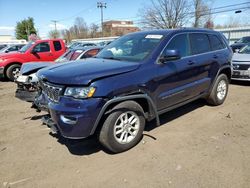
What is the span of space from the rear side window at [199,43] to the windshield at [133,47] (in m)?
0.93

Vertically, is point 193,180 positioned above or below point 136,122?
below

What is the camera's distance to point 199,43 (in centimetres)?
495

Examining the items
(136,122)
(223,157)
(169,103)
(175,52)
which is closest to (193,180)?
(223,157)

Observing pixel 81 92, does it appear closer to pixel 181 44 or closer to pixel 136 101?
pixel 136 101

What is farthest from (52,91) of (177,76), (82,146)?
(177,76)

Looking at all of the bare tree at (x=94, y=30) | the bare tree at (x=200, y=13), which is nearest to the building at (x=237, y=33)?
the bare tree at (x=200, y=13)

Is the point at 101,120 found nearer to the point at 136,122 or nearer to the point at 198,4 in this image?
the point at 136,122

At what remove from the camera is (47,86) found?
3.58m

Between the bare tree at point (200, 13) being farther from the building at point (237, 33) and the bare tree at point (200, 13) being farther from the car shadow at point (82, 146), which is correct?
the car shadow at point (82, 146)

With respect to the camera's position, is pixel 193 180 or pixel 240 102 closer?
pixel 193 180

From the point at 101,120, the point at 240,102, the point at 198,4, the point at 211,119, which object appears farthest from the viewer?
the point at 198,4

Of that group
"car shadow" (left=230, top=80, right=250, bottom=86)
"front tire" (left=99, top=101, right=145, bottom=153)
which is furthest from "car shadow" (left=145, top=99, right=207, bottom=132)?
"car shadow" (left=230, top=80, right=250, bottom=86)

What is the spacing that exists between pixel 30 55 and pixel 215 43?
8.31 metres

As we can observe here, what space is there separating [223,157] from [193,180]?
788 mm
